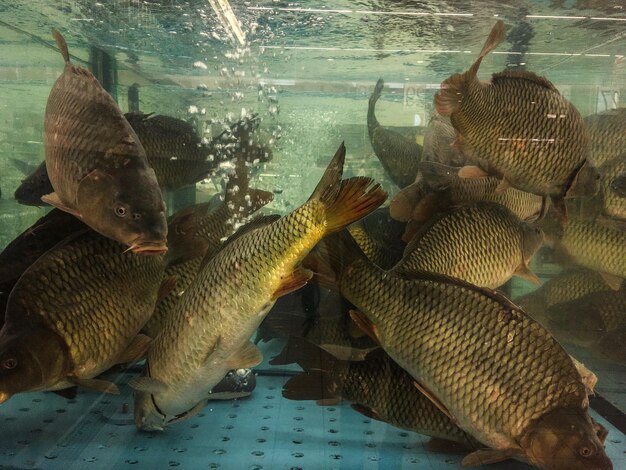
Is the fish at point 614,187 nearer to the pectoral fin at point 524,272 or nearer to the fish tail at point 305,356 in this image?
the pectoral fin at point 524,272

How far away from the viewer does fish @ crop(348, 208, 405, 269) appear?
1.96 metres

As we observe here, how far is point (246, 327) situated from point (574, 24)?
9.36 ft

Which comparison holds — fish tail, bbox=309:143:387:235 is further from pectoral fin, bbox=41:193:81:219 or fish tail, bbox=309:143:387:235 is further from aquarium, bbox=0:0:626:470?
pectoral fin, bbox=41:193:81:219

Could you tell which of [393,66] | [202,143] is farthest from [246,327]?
[393,66]

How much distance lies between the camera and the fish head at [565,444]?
1264 millimetres

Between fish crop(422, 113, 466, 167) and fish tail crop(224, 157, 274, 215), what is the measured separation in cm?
83

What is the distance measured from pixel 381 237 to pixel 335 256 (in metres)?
0.65

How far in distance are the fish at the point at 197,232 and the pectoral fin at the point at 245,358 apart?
29cm

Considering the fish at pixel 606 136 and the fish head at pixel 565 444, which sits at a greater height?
the fish at pixel 606 136

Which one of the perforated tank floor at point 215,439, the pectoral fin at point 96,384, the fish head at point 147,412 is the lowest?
the perforated tank floor at point 215,439

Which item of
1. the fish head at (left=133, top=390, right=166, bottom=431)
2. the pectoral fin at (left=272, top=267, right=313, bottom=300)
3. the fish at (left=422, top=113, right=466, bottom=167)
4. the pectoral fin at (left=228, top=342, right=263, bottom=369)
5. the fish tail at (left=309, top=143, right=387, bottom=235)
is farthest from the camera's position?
the fish at (left=422, top=113, right=466, bottom=167)

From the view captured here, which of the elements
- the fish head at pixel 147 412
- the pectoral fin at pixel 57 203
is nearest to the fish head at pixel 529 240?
the fish head at pixel 147 412

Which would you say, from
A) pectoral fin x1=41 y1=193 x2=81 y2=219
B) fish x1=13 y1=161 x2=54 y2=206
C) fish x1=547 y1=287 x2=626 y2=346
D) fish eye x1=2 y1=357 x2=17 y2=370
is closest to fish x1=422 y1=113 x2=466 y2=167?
fish x1=547 y1=287 x2=626 y2=346

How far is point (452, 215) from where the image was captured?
1.87 meters
